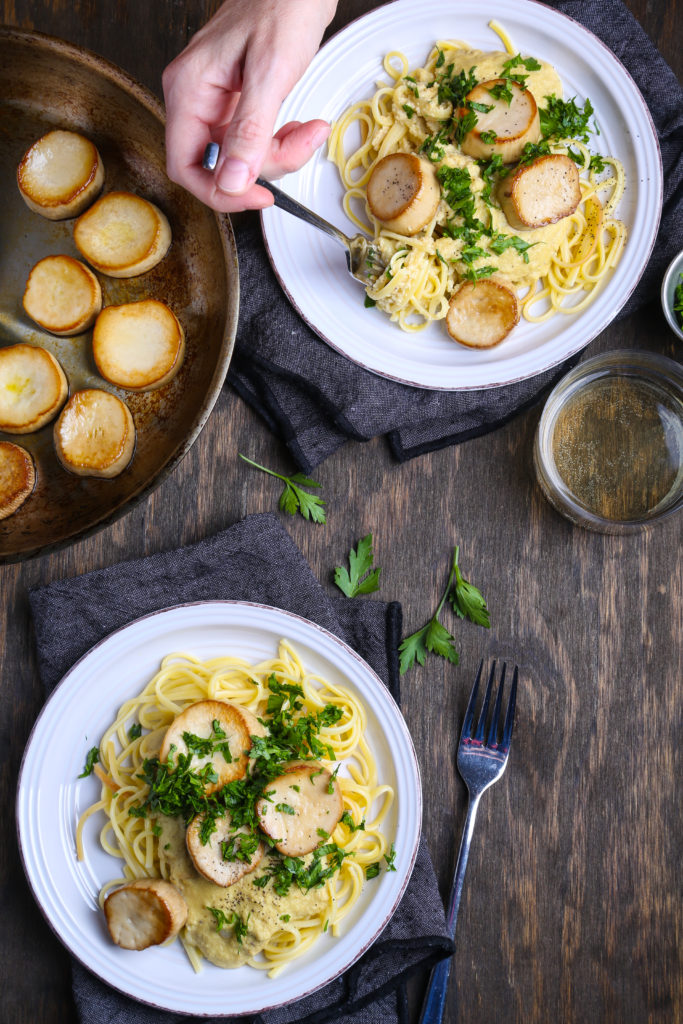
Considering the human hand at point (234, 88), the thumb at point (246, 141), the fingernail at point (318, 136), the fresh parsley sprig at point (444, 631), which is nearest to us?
the thumb at point (246, 141)

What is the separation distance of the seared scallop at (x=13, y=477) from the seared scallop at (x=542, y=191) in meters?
1.70

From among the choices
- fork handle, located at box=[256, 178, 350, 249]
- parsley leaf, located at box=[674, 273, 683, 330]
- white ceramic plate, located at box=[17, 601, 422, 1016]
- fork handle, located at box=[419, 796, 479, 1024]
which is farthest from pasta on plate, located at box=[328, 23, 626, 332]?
fork handle, located at box=[419, 796, 479, 1024]

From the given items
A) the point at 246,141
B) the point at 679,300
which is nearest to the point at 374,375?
the point at 246,141

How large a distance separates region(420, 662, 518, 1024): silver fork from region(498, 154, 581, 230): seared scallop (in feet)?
4.82

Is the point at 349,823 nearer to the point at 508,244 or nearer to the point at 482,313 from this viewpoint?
the point at 482,313

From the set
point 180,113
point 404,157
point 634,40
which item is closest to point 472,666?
point 404,157

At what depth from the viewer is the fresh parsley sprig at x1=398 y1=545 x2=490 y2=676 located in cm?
277

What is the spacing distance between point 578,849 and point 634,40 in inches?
108

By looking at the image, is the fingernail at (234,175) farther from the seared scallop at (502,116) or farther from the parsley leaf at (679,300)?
the parsley leaf at (679,300)

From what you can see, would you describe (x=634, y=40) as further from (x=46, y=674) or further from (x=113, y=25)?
(x=46, y=674)

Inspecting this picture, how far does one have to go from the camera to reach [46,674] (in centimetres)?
267

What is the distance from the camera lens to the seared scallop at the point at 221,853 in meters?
2.45

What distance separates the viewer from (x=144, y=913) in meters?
2.44

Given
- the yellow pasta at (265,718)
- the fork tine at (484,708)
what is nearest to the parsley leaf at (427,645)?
the fork tine at (484,708)
